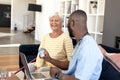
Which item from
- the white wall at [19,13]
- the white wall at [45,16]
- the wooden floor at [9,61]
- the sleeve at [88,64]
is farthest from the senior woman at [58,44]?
the white wall at [19,13]

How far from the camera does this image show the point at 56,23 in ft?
9.12

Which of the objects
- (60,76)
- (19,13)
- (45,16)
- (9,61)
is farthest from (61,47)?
(19,13)

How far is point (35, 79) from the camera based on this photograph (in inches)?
74.2

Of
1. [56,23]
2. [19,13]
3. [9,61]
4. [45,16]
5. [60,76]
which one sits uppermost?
[19,13]

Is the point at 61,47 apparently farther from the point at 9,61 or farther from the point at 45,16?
the point at 45,16

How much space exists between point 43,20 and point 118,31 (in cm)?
523

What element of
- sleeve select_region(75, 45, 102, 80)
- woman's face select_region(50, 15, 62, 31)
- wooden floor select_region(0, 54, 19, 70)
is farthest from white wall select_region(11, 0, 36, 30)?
sleeve select_region(75, 45, 102, 80)

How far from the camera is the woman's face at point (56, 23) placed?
109 inches

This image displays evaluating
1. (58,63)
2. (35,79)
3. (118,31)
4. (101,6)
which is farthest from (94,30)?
(35,79)

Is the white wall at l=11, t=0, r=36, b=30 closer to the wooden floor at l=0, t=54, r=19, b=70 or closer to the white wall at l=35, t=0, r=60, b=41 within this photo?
the white wall at l=35, t=0, r=60, b=41

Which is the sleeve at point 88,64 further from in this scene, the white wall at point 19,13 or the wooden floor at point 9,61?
the white wall at point 19,13

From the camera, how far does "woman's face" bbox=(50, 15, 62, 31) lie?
2.78 meters

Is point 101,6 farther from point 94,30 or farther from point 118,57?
point 118,57

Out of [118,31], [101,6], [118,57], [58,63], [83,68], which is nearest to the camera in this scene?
[83,68]
